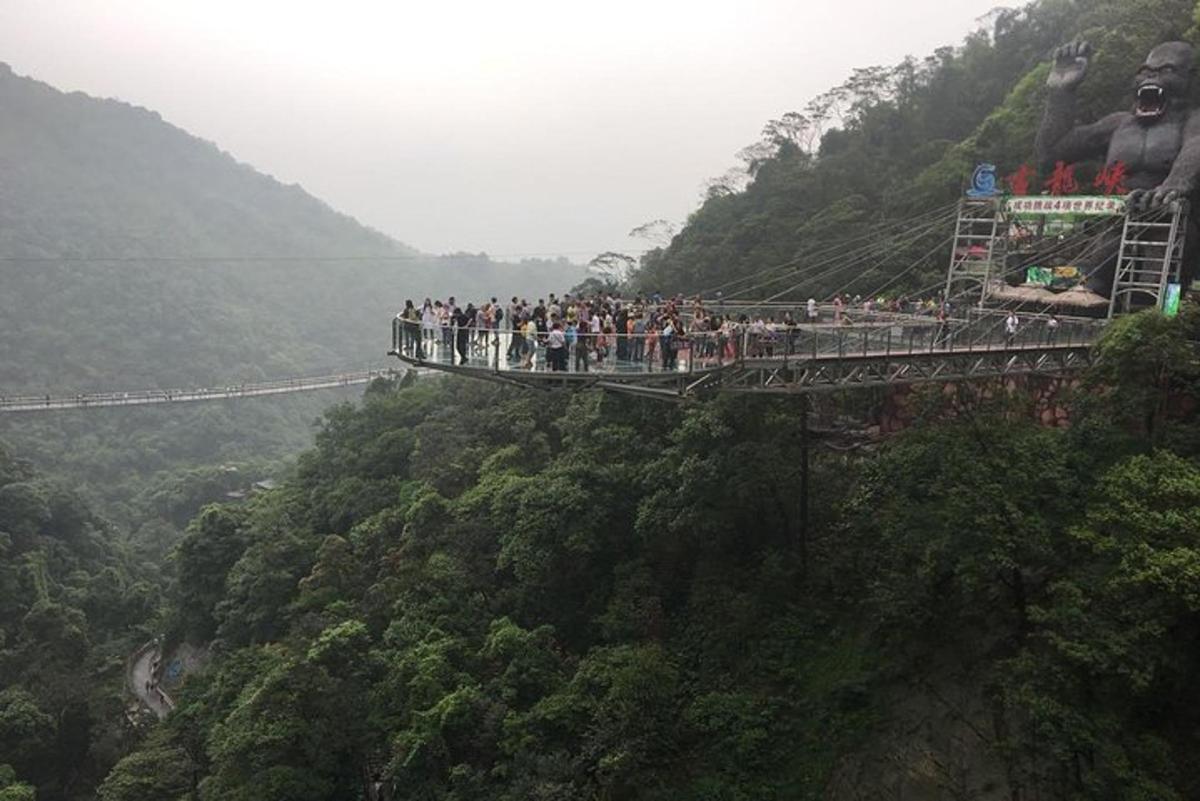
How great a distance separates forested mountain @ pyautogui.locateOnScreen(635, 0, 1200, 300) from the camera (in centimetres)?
2338

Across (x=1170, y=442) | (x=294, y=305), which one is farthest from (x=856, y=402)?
(x=294, y=305)

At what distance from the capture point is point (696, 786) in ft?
38.7

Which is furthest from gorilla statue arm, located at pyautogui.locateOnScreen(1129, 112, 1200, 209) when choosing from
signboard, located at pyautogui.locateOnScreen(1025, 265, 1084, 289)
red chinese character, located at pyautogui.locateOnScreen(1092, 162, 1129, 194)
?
signboard, located at pyautogui.locateOnScreen(1025, 265, 1084, 289)

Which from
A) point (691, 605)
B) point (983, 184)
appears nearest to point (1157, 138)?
point (983, 184)

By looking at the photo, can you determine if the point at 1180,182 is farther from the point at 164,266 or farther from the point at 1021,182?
the point at 164,266

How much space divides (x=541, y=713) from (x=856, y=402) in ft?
31.7

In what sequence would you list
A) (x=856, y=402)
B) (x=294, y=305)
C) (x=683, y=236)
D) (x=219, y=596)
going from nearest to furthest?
(x=856, y=402) < (x=219, y=596) < (x=683, y=236) < (x=294, y=305)

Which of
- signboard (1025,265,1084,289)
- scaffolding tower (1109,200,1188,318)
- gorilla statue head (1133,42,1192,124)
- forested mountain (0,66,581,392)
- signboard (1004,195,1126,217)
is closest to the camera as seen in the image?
scaffolding tower (1109,200,1188,318)

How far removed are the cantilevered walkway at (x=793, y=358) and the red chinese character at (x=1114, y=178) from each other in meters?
5.11

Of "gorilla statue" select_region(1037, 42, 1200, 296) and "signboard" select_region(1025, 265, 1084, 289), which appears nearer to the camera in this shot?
"gorilla statue" select_region(1037, 42, 1200, 296)

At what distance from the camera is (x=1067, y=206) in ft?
56.4

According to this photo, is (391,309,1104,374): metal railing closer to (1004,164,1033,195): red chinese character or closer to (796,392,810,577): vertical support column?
(796,392,810,577): vertical support column

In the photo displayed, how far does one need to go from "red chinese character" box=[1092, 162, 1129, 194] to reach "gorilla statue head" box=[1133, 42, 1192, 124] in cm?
120

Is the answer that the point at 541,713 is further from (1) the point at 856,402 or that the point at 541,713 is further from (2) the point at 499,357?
(1) the point at 856,402
